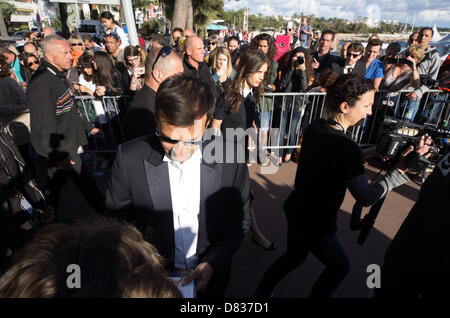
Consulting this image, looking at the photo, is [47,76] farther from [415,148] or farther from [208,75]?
[415,148]

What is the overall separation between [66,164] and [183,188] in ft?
8.01

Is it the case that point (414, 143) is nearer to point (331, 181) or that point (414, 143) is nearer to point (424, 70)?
point (331, 181)

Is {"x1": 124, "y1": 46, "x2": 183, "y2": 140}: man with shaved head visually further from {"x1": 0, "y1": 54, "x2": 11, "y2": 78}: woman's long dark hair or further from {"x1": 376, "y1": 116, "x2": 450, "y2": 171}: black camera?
{"x1": 0, "y1": 54, "x2": 11, "y2": 78}: woman's long dark hair

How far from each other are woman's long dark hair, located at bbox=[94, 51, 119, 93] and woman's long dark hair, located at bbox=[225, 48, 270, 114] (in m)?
2.56

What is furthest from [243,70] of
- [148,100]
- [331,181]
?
[331,181]

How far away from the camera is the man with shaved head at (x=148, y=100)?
2.29 meters

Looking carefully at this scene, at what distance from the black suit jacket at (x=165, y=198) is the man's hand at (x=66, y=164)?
2.08 m

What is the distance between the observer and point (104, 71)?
15.6ft

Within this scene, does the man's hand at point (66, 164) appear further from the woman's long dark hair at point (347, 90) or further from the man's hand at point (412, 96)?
the man's hand at point (412, 96)

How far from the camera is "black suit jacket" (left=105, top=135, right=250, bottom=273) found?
4.70ft

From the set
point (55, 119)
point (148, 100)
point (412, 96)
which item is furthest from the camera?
point (412, 96)
